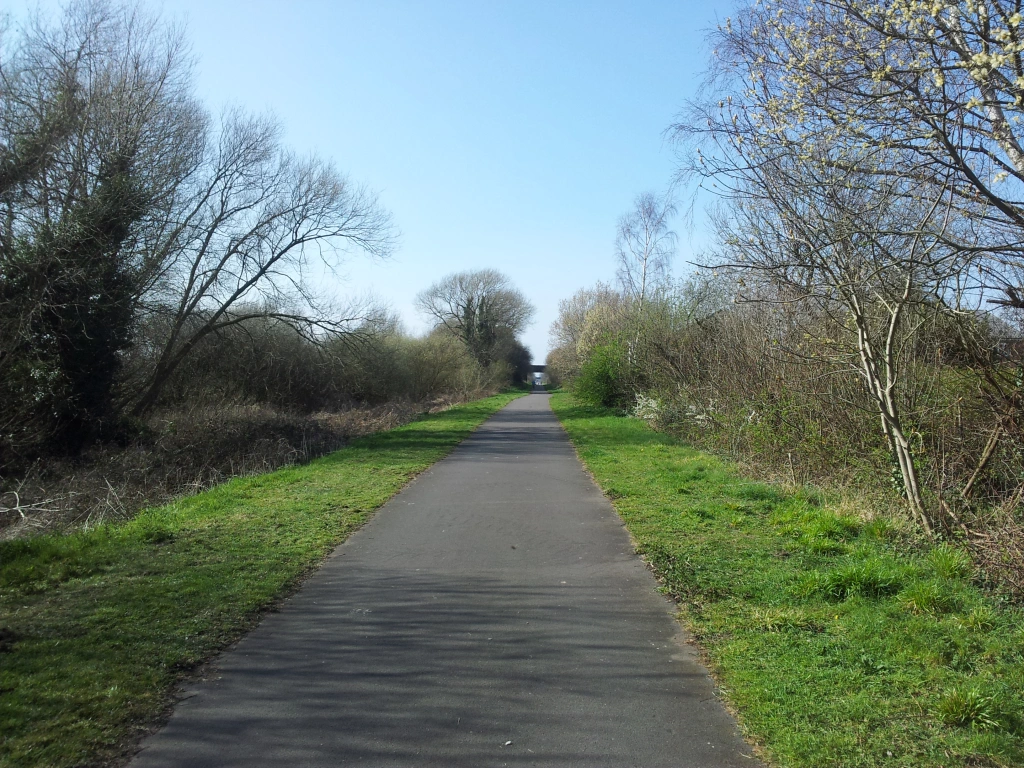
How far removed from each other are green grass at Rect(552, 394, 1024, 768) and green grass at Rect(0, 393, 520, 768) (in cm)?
334

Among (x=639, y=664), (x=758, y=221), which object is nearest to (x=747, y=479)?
(x=758, y=221)

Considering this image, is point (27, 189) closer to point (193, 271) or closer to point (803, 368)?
point (803, 368)

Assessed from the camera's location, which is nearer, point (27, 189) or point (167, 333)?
point (27, 189)

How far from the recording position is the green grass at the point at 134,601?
4.04 m

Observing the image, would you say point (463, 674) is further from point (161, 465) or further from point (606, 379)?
point (606, 379)

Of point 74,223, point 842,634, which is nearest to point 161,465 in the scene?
point 74,223

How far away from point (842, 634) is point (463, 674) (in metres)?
2.61

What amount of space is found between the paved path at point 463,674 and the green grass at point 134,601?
304 mm

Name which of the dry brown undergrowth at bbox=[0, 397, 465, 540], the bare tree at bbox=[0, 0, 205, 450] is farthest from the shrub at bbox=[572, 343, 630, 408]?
the bare tree at bbox=[0, 0, 205, 450]

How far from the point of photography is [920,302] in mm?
7789

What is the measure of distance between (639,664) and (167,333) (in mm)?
21215

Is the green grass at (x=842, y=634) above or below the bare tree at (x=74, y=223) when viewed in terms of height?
below

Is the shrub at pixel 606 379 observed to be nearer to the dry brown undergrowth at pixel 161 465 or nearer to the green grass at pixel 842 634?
the dry brown undergrowth at pixel 161 465

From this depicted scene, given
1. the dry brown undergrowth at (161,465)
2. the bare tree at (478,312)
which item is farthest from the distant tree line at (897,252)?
the bare tree at (478,312)
